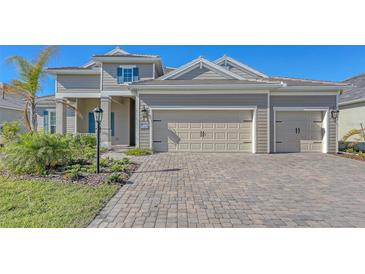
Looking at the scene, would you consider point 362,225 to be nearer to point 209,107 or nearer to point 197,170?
point 197,170

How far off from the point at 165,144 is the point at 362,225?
27.5 feet

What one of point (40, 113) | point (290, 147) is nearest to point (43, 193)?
point (290, 147)

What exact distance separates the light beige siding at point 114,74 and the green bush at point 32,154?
721 cm

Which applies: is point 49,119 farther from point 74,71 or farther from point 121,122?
point 121,122

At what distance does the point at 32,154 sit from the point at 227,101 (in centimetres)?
833

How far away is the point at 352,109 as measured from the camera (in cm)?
1352

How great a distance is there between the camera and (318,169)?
697cm

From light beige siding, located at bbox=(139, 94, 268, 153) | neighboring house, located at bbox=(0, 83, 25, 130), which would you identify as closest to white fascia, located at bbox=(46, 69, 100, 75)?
light beige siding, located at bbox=(139, 94, 268, 153)

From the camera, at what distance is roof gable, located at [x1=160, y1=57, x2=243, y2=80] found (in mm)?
11328

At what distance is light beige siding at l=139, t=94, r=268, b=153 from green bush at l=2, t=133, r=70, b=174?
15.9 feet

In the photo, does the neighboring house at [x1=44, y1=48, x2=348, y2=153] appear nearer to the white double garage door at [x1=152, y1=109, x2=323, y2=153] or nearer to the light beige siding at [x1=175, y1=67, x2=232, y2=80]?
the white double garage door at [x1=152, y1=109, x2=323, y2=153]

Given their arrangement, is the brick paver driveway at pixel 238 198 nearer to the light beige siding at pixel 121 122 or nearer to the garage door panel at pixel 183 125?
the garage door panel at pixel 183 125

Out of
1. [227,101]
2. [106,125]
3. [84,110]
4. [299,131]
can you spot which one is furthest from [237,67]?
[84,110]

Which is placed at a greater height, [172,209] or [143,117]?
[143,117]
